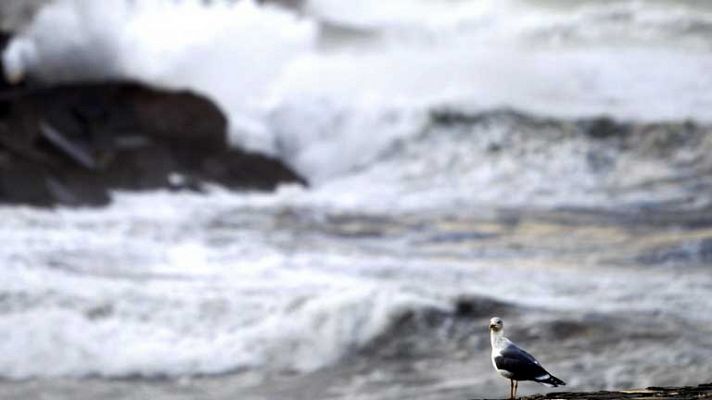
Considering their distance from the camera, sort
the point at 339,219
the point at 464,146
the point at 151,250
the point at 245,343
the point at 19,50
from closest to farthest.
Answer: the point at 245,343
the point at 151,250
the point at 339,219
the point at 19,50
the point at 464,146

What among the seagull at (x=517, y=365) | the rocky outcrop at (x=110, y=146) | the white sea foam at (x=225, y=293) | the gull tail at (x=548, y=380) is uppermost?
the rocky outcrop at (x=110, y=146)

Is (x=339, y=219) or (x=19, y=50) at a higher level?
(x=19, y=50)

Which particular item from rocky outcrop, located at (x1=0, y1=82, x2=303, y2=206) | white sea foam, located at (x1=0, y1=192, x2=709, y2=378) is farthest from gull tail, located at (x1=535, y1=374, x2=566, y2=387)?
rocky outcrop, located at (x1=0, y1=82, x2=303, y2=206)

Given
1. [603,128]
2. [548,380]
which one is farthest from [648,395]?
[603,128]

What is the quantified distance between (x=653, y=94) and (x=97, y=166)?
1048 centimetres

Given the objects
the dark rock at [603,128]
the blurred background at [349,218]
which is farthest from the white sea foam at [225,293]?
the dark rock at [603,128]

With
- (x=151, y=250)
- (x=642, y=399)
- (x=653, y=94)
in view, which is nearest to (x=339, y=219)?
(x=151, y=250)

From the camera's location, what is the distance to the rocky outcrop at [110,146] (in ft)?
49.2

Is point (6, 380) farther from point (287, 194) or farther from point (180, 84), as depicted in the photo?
point (180, 84)

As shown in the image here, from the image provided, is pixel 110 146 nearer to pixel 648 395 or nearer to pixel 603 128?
pixel 603 128

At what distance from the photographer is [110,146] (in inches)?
Result: 635

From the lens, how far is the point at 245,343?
8977 millimetres

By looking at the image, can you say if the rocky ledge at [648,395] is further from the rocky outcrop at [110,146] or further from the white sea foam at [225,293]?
the rocky outcrop at [110,146]

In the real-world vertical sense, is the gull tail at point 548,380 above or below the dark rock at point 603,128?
below
